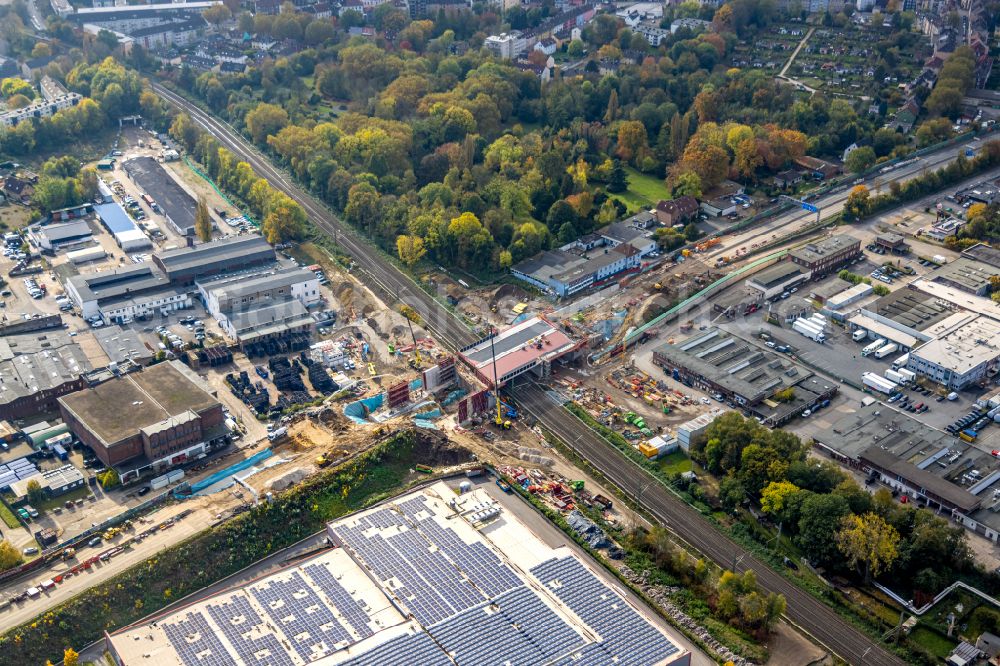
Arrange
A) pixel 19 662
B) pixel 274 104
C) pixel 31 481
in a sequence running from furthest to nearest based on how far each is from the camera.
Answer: pixel 274 104 < pixel 31 481 < pixel 19 662

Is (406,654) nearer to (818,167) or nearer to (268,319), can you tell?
(268,319)

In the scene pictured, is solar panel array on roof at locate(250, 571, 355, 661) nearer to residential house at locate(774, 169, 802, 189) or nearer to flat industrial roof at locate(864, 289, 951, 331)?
flat industrial roof at locate(864, 289, 951, 331)

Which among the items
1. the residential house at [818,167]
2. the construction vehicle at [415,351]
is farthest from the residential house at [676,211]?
the construction vehicle at [415,351]

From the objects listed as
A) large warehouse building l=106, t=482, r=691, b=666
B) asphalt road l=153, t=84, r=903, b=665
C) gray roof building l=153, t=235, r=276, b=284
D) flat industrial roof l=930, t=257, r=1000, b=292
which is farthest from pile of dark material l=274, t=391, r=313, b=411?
flat industrial roof l=930, t=257, r=1000, b=292

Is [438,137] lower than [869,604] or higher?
higher

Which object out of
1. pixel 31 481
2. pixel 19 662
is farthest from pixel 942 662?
pixel 31 481

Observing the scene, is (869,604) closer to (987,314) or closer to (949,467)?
(949,467)

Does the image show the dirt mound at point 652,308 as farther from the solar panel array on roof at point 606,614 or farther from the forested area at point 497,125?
the solar panel array on roof at point 606,614
